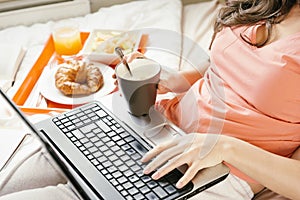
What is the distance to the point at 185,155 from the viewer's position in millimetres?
896

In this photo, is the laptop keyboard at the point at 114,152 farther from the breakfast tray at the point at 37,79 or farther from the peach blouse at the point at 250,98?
the breakfast tray at the point at 37,79

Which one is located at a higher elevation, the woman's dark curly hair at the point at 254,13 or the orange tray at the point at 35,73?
the woman's dark curly hair at the point at 254,13

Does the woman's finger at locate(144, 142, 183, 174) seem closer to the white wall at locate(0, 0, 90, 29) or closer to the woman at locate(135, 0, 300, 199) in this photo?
the woman at locate(135, 0, 300, 199)

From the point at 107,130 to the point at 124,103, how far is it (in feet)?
0.26

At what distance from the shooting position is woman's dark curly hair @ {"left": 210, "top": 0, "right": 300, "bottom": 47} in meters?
1.13

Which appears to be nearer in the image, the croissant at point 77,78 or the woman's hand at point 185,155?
the woman's hand at point 185,155

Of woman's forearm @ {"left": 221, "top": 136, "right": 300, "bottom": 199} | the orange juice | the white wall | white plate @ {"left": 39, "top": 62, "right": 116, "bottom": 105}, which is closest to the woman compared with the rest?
woman's forearm @ {"left": 221, "top": 136, "right": 300, "bottom": 199}

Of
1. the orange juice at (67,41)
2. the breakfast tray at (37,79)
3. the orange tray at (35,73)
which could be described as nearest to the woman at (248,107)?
the breakfast tray at (37,79)

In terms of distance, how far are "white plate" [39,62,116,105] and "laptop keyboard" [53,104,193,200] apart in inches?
9.1

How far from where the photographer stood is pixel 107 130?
1.03 meters

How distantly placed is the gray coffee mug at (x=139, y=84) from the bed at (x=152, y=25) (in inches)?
21.0

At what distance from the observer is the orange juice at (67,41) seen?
1.69m

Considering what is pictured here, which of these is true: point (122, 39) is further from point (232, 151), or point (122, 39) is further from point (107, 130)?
point (232, 151)

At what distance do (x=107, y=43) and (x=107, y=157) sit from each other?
765mm
